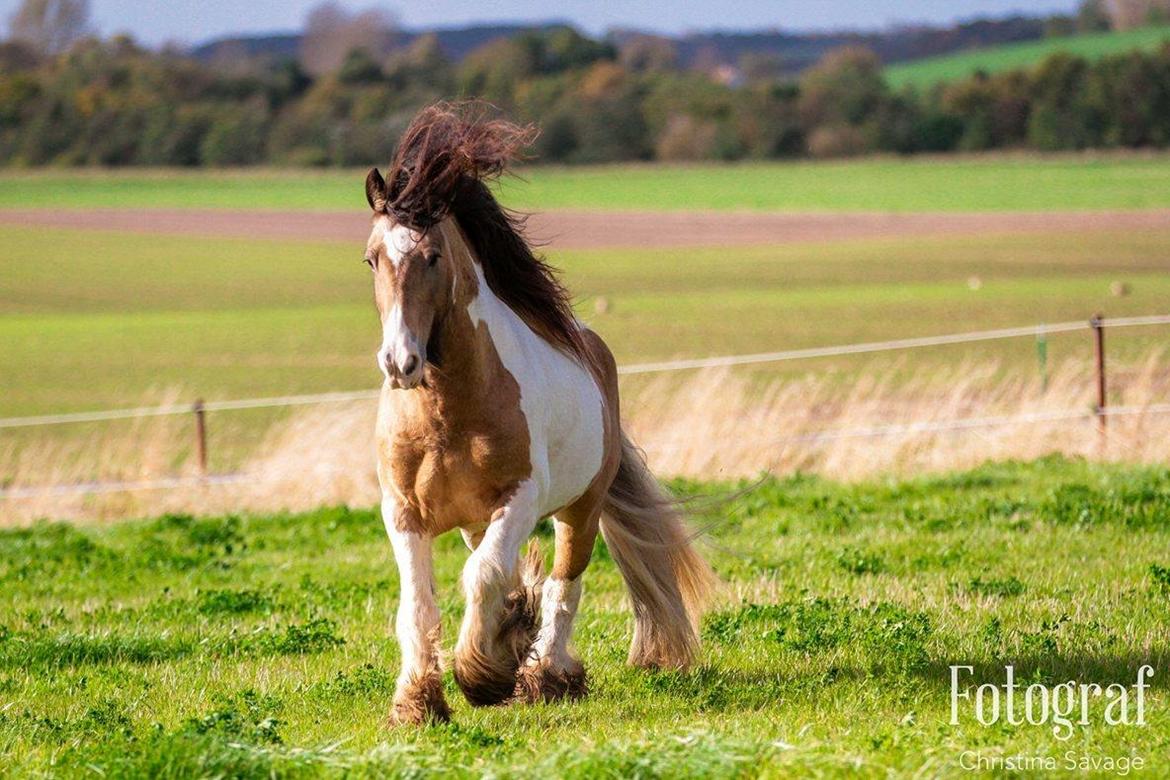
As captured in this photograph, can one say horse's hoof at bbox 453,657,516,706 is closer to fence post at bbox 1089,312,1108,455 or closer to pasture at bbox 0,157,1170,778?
pasture at bbox 0,157,1170,778

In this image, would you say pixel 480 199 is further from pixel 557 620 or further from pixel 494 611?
pixel 557 620

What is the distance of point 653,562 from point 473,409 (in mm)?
1945

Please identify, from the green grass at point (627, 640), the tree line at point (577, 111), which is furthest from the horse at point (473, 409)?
the tree line at point (577, 111)

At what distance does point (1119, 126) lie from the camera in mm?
83812

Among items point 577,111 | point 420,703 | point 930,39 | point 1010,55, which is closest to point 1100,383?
point 420,703

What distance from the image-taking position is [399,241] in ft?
19.8

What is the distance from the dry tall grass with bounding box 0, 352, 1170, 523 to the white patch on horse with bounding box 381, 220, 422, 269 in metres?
8.56

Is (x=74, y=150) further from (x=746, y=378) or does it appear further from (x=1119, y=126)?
(x=746, y=378)

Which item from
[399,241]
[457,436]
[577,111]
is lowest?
[457,436]

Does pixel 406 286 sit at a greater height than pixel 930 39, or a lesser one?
lesser

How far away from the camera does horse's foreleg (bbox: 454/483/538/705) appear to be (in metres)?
6.31

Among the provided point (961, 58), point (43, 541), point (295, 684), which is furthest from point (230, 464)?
point (961, 58)

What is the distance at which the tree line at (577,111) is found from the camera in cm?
8712

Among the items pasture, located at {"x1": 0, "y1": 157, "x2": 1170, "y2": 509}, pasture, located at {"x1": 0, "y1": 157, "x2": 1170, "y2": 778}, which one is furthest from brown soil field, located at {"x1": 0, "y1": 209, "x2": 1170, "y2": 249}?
pasture, located at {"x1": 0, "y1": 157, "x2": 1170, "y2": 778}
